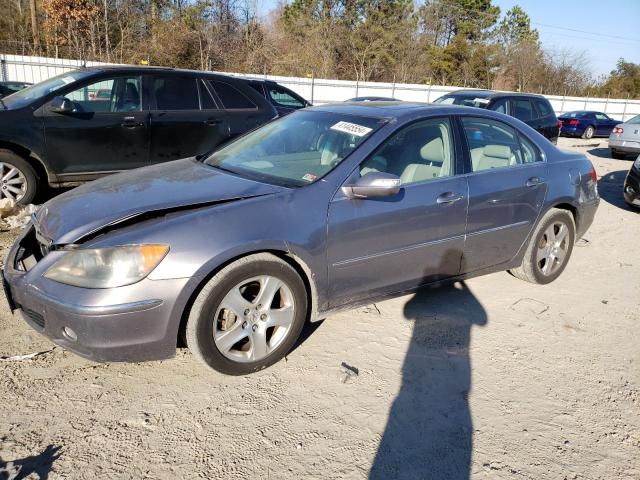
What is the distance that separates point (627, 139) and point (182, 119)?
11.7 m

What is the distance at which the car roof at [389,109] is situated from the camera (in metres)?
3.71

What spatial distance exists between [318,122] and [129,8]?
28.7 metres

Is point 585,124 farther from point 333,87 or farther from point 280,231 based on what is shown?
point 280,231

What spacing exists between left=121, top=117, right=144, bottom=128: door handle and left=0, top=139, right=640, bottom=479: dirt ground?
10.7ft

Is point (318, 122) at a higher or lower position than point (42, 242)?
higher

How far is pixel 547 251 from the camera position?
458 centimetres

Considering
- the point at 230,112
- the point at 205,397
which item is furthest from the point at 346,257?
the point at 230,112

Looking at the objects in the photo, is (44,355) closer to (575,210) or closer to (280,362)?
(280,362)

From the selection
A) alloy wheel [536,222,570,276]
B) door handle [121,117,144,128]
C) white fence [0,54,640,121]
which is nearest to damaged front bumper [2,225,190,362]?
alloy wheel [536,222,570,276]

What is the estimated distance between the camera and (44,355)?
309 centimetres

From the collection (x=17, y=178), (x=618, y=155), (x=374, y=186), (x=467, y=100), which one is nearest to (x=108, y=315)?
(x=374, y=186)

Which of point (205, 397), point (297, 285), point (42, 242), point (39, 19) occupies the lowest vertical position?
point (205, 397)

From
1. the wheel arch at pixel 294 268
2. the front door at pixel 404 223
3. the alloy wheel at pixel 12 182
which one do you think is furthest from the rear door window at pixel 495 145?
the alloy wheel at pixel 12 182

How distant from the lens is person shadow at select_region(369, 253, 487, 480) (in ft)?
7.86
